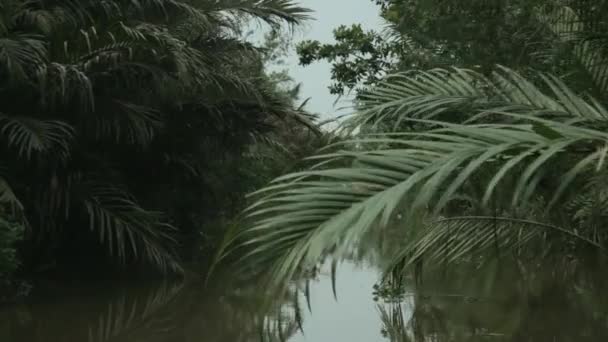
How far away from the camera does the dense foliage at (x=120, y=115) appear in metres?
8.60

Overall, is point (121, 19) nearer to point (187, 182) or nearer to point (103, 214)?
point (103, 214)

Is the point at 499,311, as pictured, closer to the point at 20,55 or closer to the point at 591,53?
the point at 591,53

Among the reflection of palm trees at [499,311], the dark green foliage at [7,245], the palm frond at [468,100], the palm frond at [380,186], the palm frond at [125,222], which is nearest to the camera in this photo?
the palm frond at [380,186]

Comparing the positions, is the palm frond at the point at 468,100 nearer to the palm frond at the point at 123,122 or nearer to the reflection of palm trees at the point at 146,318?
the reflection of palm trees at the point at 146,318

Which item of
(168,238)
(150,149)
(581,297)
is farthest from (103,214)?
(581,297)

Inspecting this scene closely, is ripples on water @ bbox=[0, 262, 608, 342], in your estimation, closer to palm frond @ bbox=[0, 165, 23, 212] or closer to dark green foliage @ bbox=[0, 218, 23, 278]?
dark green foliage @ bbox=[0, 218, 23, 278]

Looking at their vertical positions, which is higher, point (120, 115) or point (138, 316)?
point (120, 115)

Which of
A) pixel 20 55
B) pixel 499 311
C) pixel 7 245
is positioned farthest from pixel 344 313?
pixel 20 55

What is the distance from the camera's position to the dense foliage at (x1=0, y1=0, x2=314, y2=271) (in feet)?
28.2

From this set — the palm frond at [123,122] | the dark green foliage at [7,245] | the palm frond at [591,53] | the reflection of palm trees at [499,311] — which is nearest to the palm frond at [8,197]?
the dark green foliage at [7,245]

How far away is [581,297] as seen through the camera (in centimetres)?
838

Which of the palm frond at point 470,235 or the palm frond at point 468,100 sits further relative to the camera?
the palm frond at point 470,235

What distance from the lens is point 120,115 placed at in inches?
363

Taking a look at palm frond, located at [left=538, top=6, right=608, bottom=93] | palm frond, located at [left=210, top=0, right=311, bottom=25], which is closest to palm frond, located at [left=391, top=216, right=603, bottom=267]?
palm frond, located at [left=538, top=6, right=608, bottom=93]
